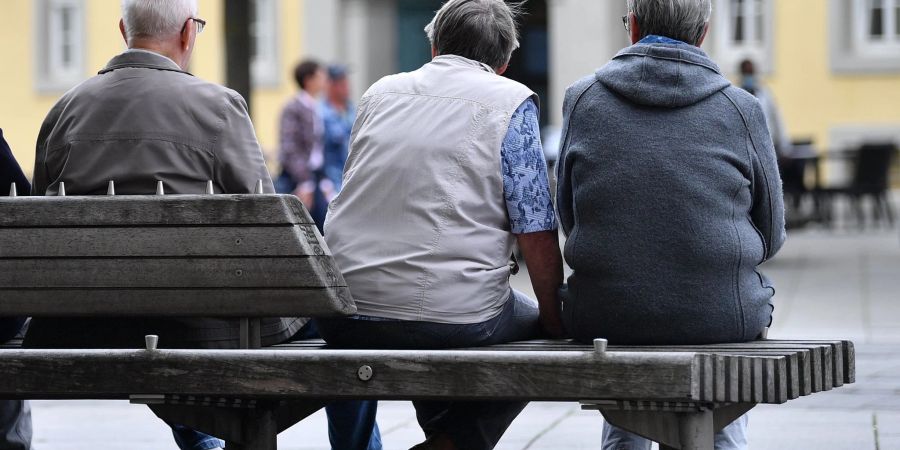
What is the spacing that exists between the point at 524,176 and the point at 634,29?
51 cm

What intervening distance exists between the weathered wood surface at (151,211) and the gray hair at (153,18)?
74cm

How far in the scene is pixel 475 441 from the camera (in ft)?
14.1

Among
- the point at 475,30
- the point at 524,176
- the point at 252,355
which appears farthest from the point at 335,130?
the point at 252,355

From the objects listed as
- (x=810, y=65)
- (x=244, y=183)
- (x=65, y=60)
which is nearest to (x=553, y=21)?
(x=810, y=65)

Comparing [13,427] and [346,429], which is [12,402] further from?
[346,429]

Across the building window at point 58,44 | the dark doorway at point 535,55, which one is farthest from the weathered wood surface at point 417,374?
the building window at point 58,44

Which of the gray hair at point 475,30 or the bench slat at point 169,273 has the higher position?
the gray hair at point 475,30

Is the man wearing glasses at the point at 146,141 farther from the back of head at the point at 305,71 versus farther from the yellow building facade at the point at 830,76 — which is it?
the yellow building facade at the point at 830,76

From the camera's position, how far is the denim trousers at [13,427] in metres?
4.96

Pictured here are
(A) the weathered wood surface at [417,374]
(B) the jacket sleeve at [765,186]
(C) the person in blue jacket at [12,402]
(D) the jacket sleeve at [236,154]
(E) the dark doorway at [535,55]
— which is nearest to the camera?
(A) the weathered wood surface at [417,374]

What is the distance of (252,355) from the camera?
12.5 ft

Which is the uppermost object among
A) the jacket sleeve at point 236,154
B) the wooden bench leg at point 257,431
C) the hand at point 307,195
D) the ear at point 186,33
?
the ear at point 186,33

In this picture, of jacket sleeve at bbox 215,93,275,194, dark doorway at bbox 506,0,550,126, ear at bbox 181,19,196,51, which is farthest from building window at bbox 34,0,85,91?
jacket sleeve at bbox 215,93,275,194

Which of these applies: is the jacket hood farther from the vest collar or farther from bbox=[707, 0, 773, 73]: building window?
bbox=[707, 0, 773, 73]: building window
